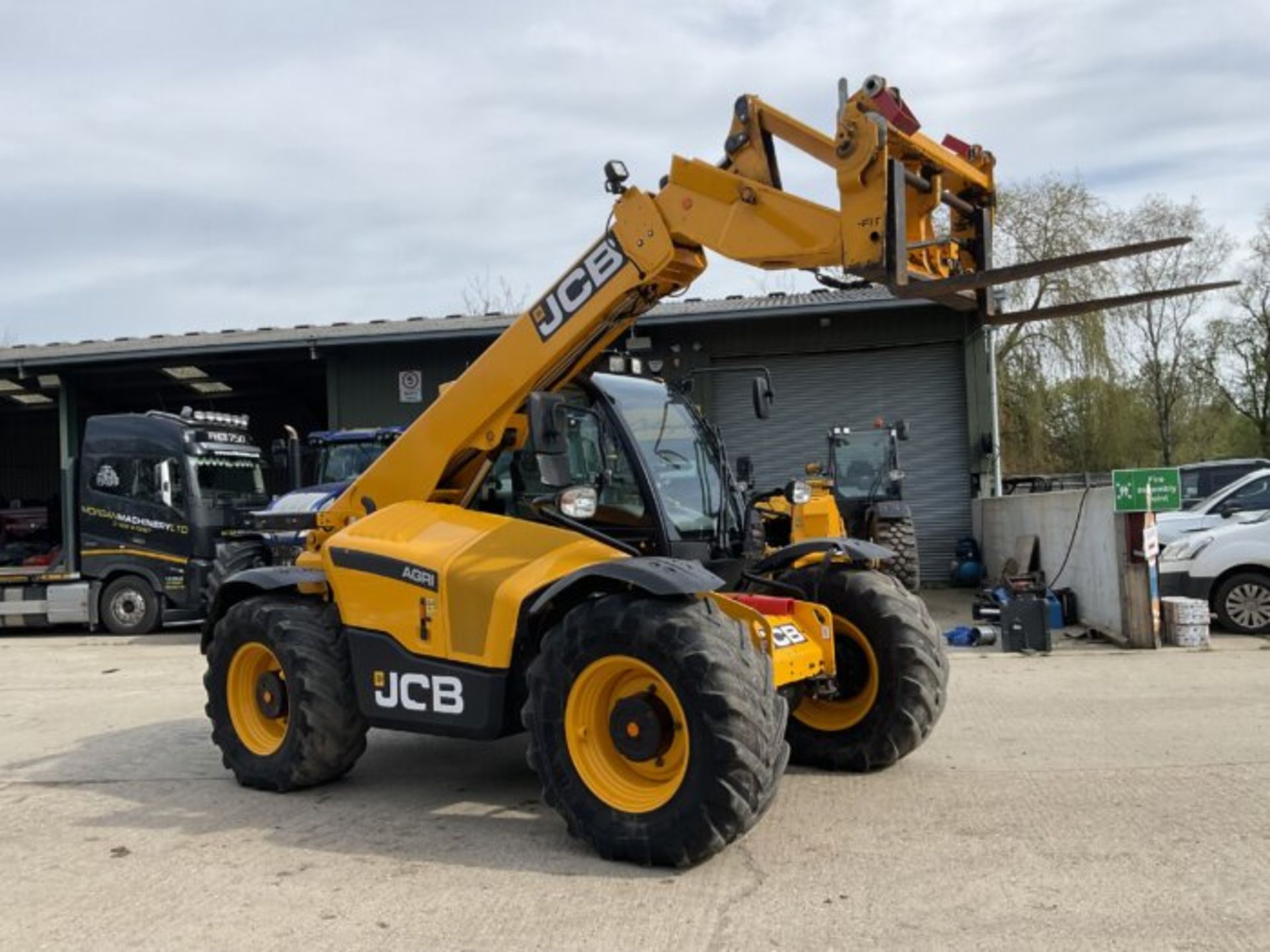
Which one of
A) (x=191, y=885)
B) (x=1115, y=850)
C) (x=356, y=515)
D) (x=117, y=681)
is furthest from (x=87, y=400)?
(x=1115, y=850)

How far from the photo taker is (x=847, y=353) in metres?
19.6

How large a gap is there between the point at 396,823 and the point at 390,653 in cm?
84

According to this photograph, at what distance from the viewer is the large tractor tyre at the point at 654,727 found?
440cm

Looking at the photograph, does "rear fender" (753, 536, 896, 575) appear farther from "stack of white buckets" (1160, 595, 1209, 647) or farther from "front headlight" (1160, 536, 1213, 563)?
"front headlight" (1160, 536, 1213, 563)

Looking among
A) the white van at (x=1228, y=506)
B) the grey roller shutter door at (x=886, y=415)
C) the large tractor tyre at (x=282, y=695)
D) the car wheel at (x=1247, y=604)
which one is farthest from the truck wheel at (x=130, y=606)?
the car wheel at (x=1247, y=604)

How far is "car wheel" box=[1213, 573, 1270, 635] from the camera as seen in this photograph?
11.3 m

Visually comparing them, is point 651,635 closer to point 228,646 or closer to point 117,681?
point 228,646

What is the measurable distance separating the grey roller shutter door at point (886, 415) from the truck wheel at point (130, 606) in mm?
9683

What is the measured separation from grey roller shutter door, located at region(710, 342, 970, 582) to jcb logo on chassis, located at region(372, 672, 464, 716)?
45.3 ft

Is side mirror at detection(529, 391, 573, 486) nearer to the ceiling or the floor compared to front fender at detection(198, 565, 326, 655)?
nearer to the ceiling

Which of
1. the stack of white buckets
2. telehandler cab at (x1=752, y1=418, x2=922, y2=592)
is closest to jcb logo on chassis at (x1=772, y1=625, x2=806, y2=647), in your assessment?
the stack of white buckets

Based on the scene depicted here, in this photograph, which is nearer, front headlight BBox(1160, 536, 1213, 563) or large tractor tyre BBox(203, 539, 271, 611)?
front headlight BBox(1160, 536, 1213, 563)

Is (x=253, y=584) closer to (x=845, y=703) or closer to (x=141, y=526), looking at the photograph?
(x=845, y=703)

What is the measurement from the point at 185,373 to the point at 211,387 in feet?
7.26
